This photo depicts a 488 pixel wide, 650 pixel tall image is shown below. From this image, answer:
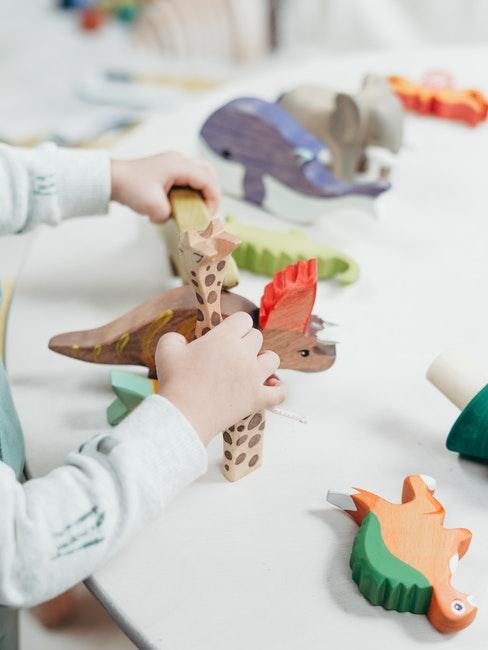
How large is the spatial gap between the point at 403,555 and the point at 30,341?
0.32 m

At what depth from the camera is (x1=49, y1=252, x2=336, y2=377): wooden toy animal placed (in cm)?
52

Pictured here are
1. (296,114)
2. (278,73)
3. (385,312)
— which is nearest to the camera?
(385,312)

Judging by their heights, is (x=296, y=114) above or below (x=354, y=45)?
above

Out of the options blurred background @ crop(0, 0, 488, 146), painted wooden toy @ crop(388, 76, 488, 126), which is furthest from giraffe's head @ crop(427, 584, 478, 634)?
blurred background @ crop(0, 0, 488, 146)

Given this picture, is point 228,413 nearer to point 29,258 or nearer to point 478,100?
point 29,258

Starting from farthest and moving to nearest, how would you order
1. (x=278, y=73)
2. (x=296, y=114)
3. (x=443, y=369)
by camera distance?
1. (x=278, y=73)
2. (x=296, y=114)
3. (x=443, y=369)

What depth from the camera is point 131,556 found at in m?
0.47

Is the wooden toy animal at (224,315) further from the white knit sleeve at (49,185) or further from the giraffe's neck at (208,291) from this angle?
the white knit sleeve at (49,185)

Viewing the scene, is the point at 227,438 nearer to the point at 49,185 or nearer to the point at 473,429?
the point at 473,429

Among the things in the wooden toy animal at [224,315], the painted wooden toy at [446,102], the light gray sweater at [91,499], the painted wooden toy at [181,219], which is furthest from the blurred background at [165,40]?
the light gray sweater at [91,499]

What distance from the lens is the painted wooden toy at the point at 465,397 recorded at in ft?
1.68

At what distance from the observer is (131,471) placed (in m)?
0.45

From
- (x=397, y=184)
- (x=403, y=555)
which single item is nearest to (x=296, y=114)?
(x=397, y=184)

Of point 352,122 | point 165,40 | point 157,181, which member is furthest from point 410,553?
point 165,40
